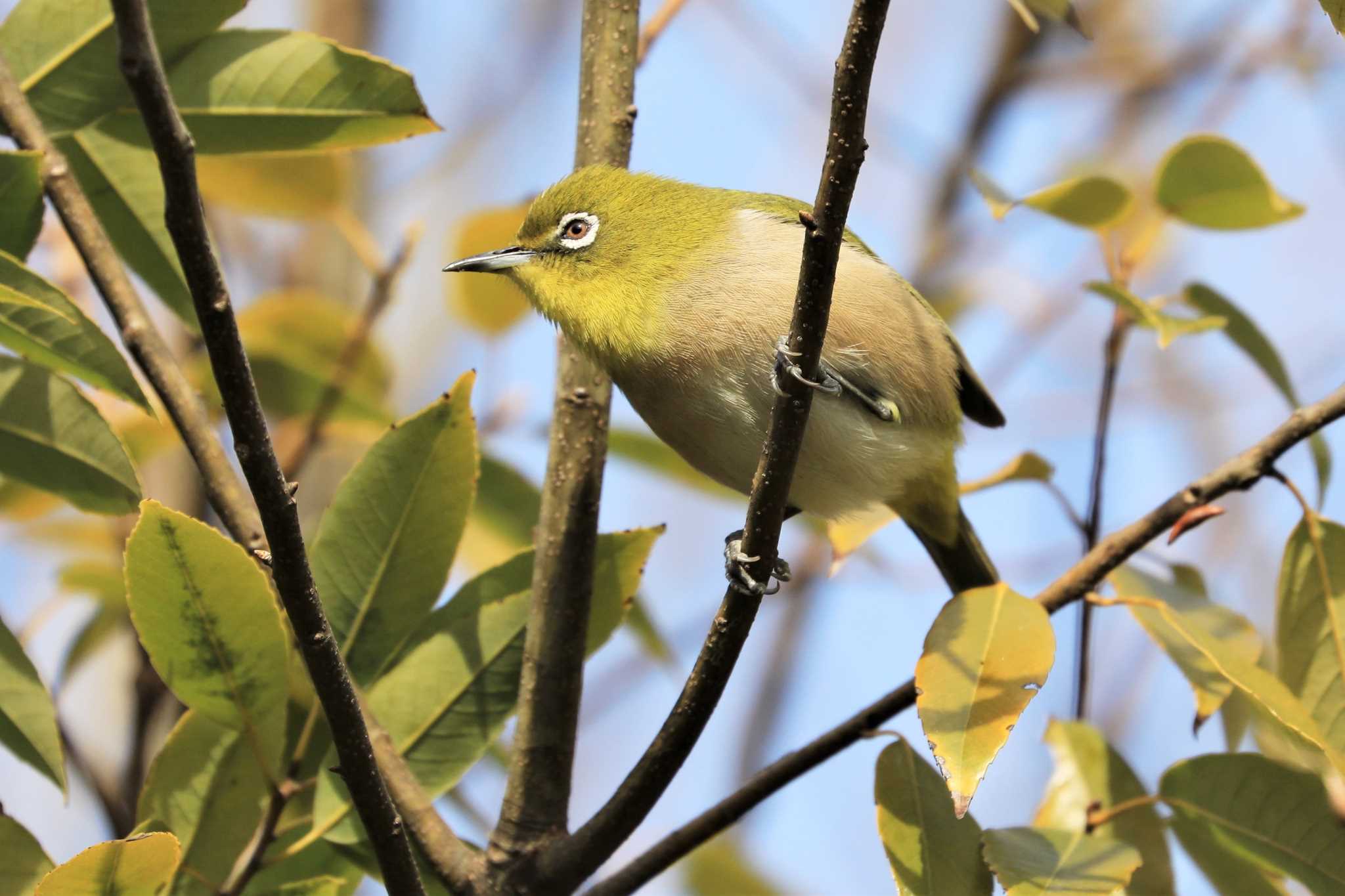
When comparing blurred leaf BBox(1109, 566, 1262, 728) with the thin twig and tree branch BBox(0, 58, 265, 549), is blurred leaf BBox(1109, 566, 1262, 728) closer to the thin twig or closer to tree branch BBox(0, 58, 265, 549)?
tree branch BBox(0, 58, 265, 549)

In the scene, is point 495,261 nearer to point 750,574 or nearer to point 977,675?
point 750,574

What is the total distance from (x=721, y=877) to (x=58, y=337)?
218 cm

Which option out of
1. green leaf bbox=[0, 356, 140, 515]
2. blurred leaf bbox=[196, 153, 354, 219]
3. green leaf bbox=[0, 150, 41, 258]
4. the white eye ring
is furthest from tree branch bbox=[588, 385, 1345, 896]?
blurred leaf bbox=[196, 153, 354, 219]

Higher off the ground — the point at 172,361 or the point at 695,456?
the point at 695,456

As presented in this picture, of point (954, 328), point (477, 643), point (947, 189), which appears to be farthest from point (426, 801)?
point (947, 189)

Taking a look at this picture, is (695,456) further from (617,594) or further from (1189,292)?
(1189,292)

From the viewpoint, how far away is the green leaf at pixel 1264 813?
7.30 feet

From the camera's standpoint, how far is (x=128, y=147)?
2465mm

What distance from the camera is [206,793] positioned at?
2.20 m

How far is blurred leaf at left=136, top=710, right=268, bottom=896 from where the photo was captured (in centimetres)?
217

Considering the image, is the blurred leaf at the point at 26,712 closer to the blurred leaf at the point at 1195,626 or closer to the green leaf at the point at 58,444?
the green leaf at the point at 58,444

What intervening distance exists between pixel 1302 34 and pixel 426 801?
5643 mm

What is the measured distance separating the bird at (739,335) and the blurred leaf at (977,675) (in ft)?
1.37

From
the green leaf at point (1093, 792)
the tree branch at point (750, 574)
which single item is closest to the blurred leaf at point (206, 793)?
the tree branch at point (750, 574)
